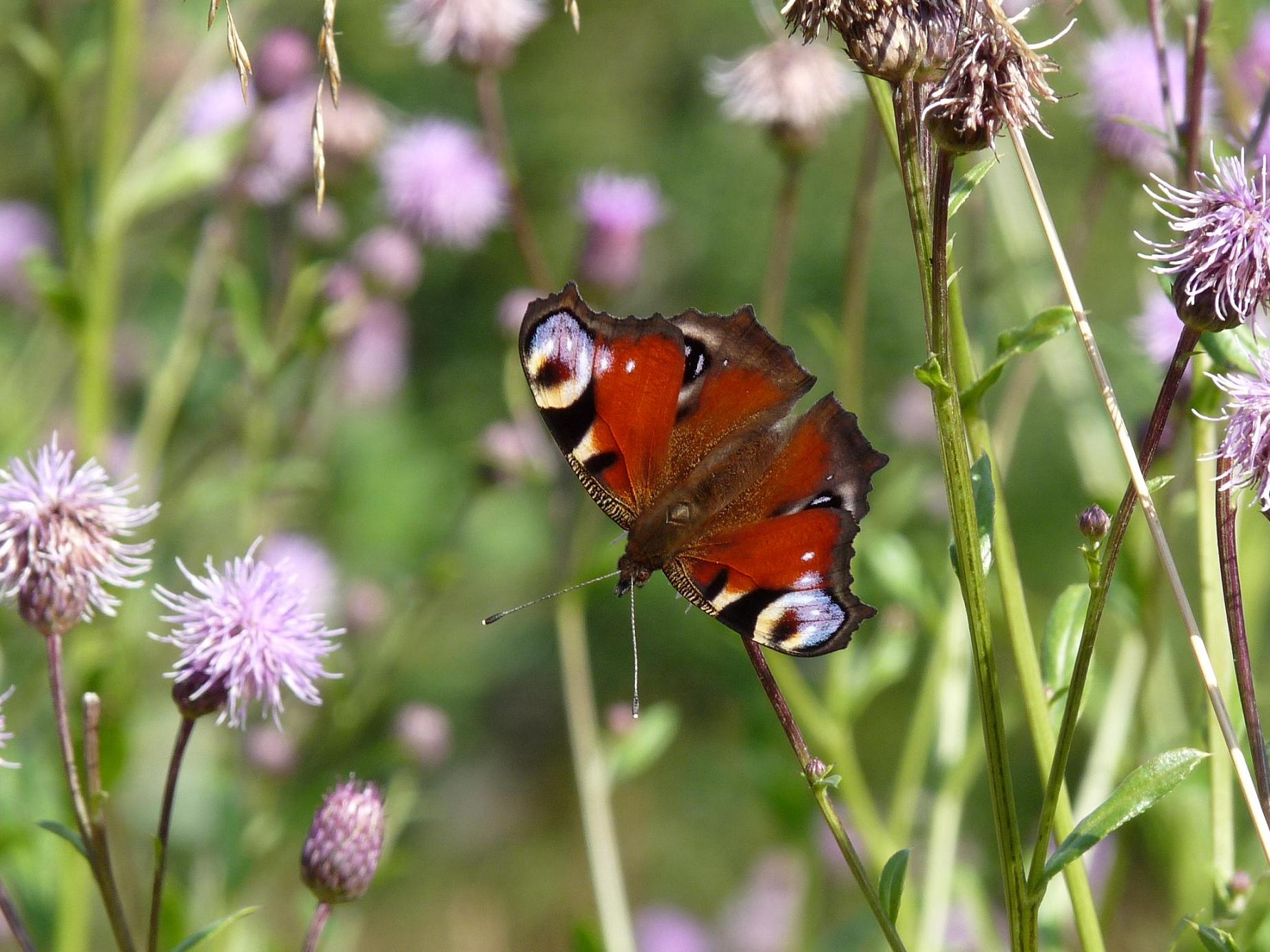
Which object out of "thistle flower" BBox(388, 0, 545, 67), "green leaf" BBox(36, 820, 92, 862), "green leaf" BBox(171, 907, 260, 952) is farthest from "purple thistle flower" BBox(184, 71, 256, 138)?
"green leaf" BBox(171, 907, 260, 952)

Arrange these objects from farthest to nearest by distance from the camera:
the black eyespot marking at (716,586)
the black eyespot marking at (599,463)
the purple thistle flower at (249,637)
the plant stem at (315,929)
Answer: the black eyespot marking at (599,463), the black eyespot marking at (716,586), the purple thistle flower at (249,637), the plant stem at (315,929)

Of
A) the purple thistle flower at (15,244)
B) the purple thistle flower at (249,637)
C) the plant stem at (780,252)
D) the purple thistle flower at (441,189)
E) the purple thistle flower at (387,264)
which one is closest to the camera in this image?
the purple thistle flower at (249,637)

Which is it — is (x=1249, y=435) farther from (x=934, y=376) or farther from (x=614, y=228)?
(x=614, y=228)

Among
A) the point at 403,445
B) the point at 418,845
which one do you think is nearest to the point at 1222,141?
the point at 403,445

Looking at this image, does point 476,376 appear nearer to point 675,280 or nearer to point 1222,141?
point 675,280

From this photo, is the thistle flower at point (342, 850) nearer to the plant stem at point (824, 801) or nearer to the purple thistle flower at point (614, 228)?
the plant stem at point (824, 801)

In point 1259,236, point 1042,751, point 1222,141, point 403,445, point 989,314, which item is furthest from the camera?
point 403,445

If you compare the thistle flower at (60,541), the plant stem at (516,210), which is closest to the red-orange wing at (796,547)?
the thistle flower at (60,541)
